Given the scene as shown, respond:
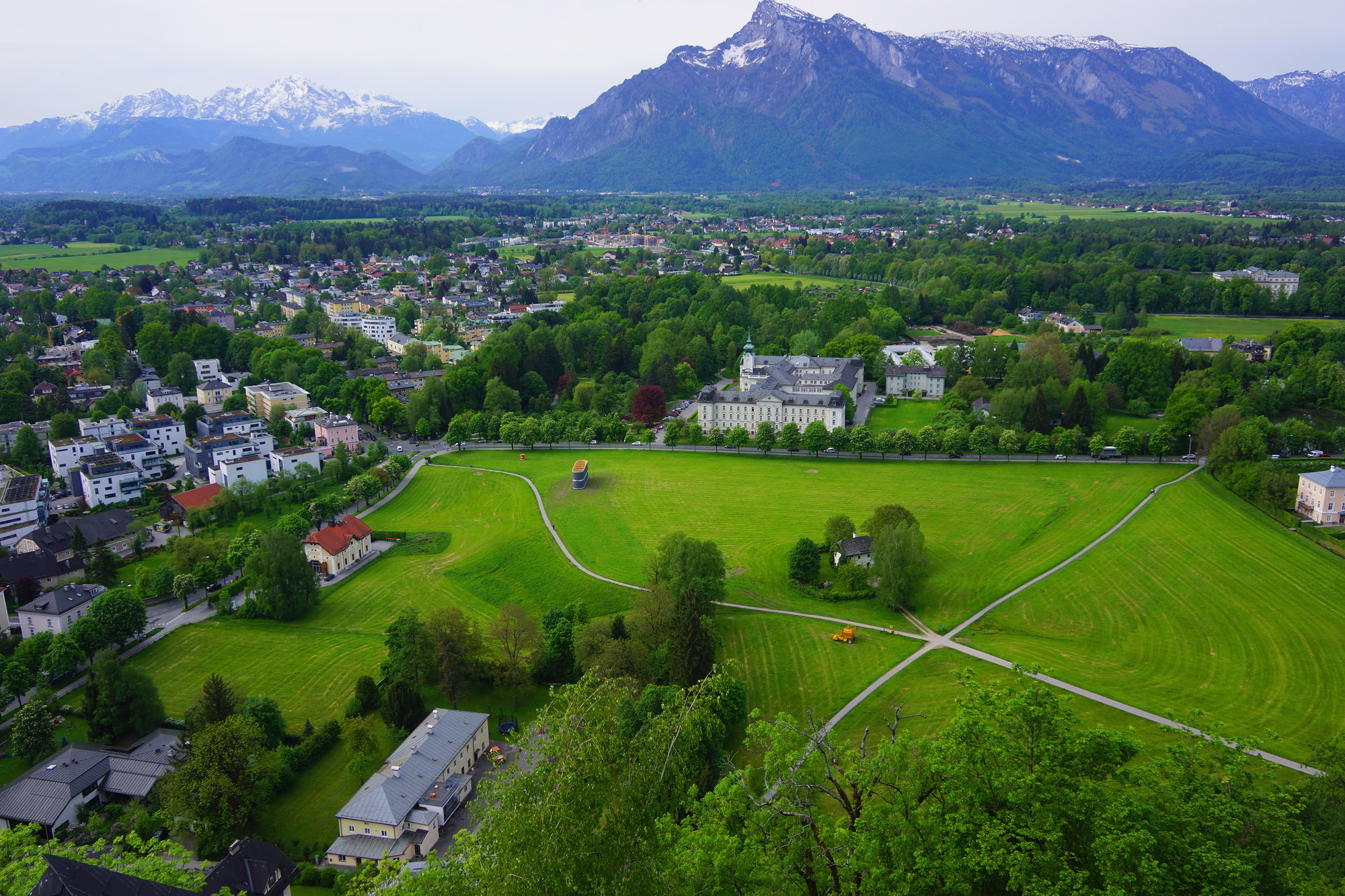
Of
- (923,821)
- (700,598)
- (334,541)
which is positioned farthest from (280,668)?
(923,821)

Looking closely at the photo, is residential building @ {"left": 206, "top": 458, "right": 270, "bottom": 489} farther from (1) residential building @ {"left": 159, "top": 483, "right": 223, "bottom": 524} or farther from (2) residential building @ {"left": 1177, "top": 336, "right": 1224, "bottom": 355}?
(2) residential building @ {"left": 1177, "top": 336, "right": 1224, "bottom": 355}

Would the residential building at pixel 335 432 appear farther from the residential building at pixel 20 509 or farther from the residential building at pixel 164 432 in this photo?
the residential building at pixel 20 509

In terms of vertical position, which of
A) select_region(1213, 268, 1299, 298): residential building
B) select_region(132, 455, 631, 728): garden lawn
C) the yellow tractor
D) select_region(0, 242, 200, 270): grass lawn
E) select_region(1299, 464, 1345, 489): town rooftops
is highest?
select_region(0, 242, 200, 270): grass lawn

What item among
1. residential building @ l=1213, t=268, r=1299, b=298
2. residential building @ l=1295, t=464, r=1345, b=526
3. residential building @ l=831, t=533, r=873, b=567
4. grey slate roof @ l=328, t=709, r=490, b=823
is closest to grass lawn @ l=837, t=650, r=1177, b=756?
residential building @ l=831, t=533, r=873, b=567

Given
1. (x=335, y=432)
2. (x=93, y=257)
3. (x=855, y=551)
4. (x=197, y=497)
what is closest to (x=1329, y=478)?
(x=855, y=551)

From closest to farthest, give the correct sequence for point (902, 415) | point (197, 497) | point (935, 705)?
point (935, 705) → point (197, 497) → point (902, 415)

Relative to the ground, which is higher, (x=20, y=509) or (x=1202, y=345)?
(x=1202, y=345)

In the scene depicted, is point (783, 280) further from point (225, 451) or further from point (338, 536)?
point (338, 536)
